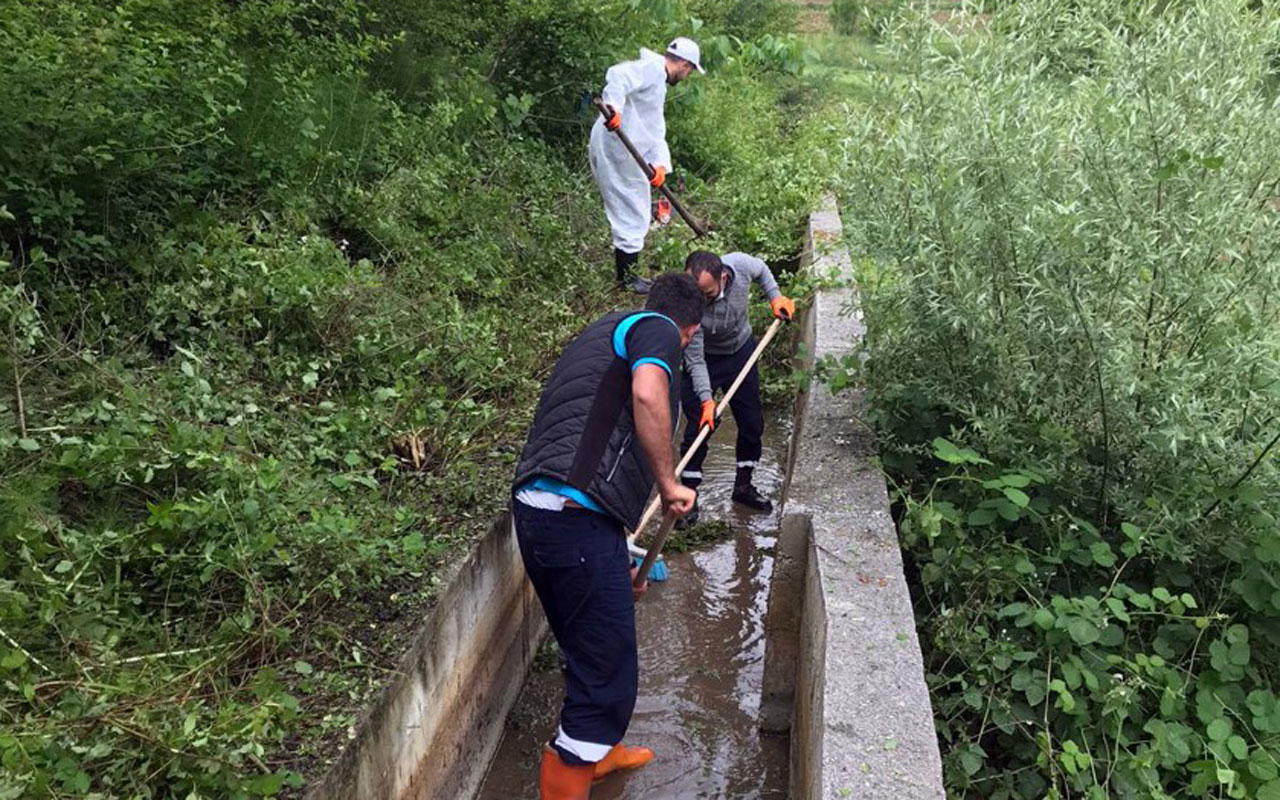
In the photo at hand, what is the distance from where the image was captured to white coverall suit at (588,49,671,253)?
7.25 meters

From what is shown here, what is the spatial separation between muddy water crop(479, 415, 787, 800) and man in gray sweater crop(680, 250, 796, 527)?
1.49 feet

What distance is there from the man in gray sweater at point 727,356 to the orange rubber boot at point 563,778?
193 centimetres

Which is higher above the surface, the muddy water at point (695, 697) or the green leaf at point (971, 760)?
the green leaf at point (971, 760)

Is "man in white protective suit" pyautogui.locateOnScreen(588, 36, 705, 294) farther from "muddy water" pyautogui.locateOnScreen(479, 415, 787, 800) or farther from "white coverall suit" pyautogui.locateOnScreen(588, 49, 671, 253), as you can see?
"muddy water" pyautogui.locateOnScreen(479, 415, 787, 800)

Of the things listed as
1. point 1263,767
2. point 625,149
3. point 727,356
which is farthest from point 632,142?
point 1263,767

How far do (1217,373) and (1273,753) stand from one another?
123 centimetres

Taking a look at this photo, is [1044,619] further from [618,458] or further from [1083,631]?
[618,458]

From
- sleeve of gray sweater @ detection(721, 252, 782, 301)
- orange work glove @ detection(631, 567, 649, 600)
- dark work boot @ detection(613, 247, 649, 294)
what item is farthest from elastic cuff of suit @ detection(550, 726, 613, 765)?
dark work boot @ detection(613, 247, 649, 294)

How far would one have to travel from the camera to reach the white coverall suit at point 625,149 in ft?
23.8

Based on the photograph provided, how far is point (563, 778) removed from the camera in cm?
344

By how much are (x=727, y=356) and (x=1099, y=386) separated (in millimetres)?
2425

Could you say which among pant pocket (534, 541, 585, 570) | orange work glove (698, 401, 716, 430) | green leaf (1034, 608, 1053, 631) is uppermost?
green leaf (1034, 608, 1053, 631)

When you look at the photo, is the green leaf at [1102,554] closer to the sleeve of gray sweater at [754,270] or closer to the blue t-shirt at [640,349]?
the blue t-shirt at [640,349]

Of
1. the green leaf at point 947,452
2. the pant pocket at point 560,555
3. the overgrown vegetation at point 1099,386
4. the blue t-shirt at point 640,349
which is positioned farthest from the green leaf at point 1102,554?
the pant pocket at point 560,555
